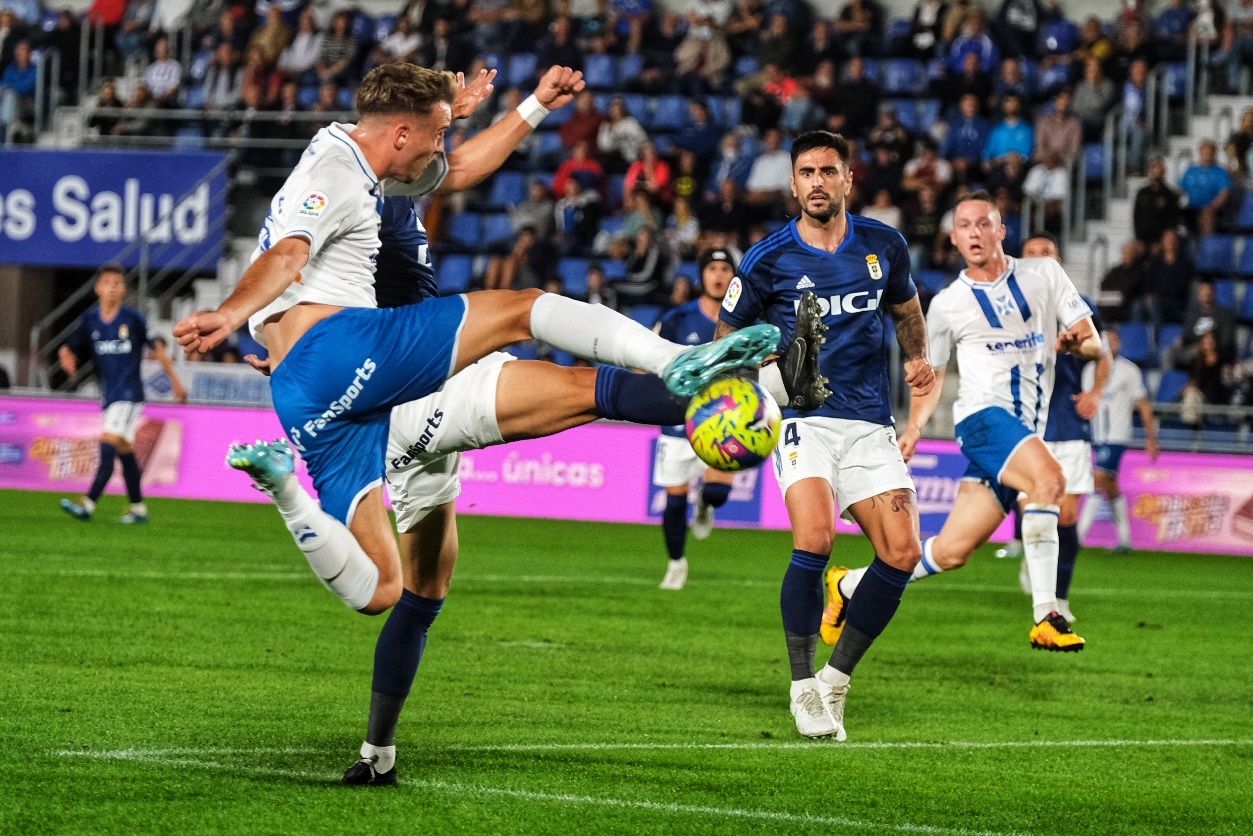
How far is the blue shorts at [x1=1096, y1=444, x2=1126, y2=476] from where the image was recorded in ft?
63.4

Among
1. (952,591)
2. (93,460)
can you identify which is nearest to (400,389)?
(952,591)

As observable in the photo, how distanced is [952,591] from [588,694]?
23.1 ft

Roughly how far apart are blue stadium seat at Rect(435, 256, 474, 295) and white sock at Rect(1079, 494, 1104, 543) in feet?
27.6

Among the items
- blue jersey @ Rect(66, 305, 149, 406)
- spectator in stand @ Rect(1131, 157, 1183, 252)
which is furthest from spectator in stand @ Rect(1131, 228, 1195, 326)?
blue jersey @ Rect(66, 305, 149, 406)

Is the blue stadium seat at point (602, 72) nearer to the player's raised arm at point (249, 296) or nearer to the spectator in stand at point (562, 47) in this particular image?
the spectator in stand at point (562, 47)

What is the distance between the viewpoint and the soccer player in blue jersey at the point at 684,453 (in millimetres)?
14344

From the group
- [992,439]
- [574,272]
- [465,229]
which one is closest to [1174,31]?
[574,272]

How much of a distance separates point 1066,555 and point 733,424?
842 cm

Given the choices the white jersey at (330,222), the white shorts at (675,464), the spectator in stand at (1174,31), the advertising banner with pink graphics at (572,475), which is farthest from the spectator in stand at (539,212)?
the white jersey at (330,222)

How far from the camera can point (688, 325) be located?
14922 millimetres

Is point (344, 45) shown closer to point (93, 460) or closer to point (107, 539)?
point (93, 460)

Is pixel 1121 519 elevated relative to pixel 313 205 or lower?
lower

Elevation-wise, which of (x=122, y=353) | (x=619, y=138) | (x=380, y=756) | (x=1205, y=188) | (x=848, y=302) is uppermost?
(x=619, y=138)

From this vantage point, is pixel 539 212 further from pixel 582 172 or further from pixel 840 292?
pixel 840 292
